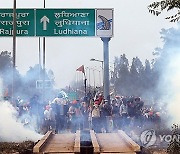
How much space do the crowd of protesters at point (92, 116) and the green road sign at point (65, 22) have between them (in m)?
2.99

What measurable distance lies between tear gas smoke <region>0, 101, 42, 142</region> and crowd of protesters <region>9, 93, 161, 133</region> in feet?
2.01

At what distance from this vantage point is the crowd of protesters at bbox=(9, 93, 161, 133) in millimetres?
19938

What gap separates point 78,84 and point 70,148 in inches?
3942

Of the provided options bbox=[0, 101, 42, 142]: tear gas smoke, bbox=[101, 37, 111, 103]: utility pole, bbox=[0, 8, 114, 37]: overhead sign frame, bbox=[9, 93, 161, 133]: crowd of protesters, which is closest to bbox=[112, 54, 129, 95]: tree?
bbox=[101, 37, 111, 103]: utility pole

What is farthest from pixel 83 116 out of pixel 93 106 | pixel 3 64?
pixel 3 64

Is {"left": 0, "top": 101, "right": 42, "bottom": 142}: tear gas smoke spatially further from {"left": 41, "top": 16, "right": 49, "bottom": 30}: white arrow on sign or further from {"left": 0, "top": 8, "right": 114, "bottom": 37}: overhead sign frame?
{"left": 41, "top": 16, "right": 49, "bottom": 30}: white arrow on sign

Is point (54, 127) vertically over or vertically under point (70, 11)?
under

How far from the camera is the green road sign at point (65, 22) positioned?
22375 millimetres

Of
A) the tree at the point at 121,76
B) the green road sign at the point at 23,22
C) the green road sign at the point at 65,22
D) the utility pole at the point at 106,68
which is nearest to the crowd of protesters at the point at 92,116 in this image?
the utility pole at the point at 106,68

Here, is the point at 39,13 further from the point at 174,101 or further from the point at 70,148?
the point at 70,148

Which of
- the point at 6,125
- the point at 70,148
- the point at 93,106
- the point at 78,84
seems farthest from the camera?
the point at 78,84

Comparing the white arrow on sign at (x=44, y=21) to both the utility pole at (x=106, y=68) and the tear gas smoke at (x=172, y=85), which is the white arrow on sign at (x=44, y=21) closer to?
the utility pole at (x=106, y=68)

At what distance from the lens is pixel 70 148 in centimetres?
1196

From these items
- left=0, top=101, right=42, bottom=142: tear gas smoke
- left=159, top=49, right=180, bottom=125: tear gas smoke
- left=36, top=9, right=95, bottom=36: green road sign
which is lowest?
left=0, top=101, right=42, bottom=142: tear gas smoke
